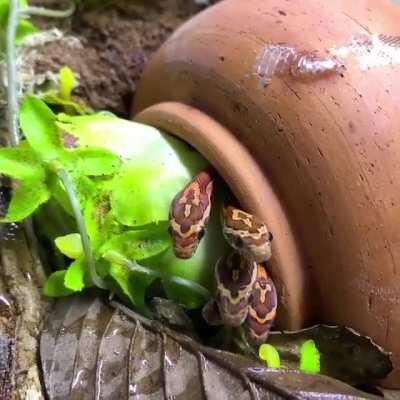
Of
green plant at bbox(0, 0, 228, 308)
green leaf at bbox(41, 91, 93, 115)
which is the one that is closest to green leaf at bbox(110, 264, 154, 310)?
green plant at bbox(0, 0, 228, 308)

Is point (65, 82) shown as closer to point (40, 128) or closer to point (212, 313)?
point (40, 128)

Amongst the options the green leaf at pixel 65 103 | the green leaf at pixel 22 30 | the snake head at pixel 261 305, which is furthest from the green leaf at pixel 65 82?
the snake head at pixel 261 305

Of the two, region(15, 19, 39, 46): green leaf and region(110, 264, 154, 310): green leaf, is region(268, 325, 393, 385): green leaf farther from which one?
region(15, 19, 39, 46): green leaf

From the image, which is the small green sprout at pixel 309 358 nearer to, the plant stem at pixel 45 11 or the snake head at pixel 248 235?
the snake head at pixel 248 235

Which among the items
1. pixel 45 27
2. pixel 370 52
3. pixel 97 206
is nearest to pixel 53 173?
pixel 97 206

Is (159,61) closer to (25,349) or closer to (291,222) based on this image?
(291,222)

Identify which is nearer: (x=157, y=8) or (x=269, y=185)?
(x=269, y=185)
